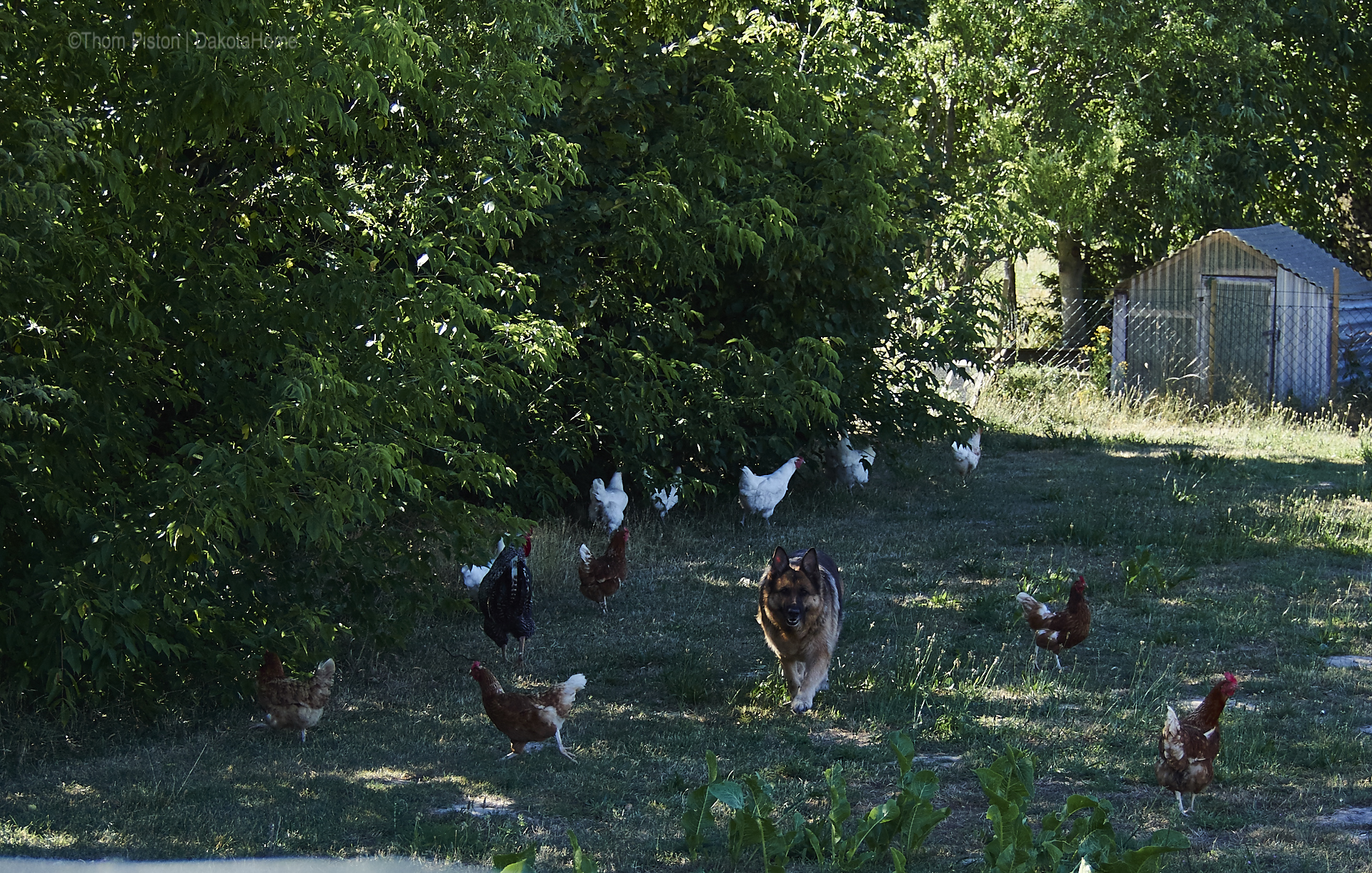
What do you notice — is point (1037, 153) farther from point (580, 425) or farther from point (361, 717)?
point (361, 717)

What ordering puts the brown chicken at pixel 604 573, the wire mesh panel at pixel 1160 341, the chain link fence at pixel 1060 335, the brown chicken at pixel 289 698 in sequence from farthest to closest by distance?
the chain link fence at pixel 1060 335 → the wire mesh panel at pixel 1160 341 → the brown chicken at pixel 604 573 → the brown chicken at pixel 289 698

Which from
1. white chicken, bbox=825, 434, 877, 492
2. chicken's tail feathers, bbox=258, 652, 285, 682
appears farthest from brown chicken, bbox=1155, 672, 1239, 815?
white chicken, bbox=825, 434, 877, 492

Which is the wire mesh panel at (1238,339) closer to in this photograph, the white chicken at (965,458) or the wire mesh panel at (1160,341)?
the wire mesh panel at (1160,341)

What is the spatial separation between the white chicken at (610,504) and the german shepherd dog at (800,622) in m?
4.62

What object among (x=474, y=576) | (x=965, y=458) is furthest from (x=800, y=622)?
(x=965, y=458)

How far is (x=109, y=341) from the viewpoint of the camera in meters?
6.50

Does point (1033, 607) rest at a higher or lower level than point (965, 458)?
lower

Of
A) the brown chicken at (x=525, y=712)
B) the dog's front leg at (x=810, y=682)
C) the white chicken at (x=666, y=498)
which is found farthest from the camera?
the white chicken at (x=666, y=498)

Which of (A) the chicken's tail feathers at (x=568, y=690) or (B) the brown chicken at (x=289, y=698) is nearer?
(A) the chicken's tail feathers at (x=568, y=690)

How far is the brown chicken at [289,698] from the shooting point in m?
6.85

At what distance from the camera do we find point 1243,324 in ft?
68.0

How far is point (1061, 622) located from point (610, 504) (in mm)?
5100

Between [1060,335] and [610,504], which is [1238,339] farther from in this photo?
[610,504]

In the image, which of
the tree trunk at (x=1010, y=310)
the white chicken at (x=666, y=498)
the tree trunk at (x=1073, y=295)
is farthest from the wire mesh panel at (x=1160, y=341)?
the white chicken at (x=666, y=498)
